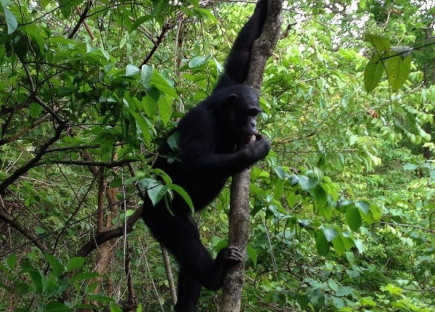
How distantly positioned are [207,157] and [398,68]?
233cm

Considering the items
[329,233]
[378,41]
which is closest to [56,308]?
[329,233]

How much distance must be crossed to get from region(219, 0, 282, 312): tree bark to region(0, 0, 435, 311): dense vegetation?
0.36 meters

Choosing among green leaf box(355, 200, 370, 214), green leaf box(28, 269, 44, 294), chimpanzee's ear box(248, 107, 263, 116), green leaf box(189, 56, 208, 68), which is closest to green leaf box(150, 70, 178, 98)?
green leaf box(189, 56, 208, 68)

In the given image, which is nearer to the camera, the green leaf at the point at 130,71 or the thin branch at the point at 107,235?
the green leaf at the point at 130,71

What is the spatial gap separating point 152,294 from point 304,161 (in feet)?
10.5

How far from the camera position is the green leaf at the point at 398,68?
137cm

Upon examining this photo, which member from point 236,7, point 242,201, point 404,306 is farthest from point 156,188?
point 236,7

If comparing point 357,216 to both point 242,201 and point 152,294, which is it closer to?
point 242,201

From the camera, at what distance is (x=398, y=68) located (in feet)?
4.55

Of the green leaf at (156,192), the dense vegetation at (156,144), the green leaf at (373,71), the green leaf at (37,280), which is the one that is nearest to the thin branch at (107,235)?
the dense vegetation at (156,144)

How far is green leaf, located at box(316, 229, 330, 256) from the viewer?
11.0 ft

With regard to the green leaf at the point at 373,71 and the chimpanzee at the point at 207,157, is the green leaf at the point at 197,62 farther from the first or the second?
the green leaf at the point at 373,71

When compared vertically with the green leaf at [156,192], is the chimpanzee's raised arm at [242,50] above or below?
above

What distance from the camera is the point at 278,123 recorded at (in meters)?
5.91
